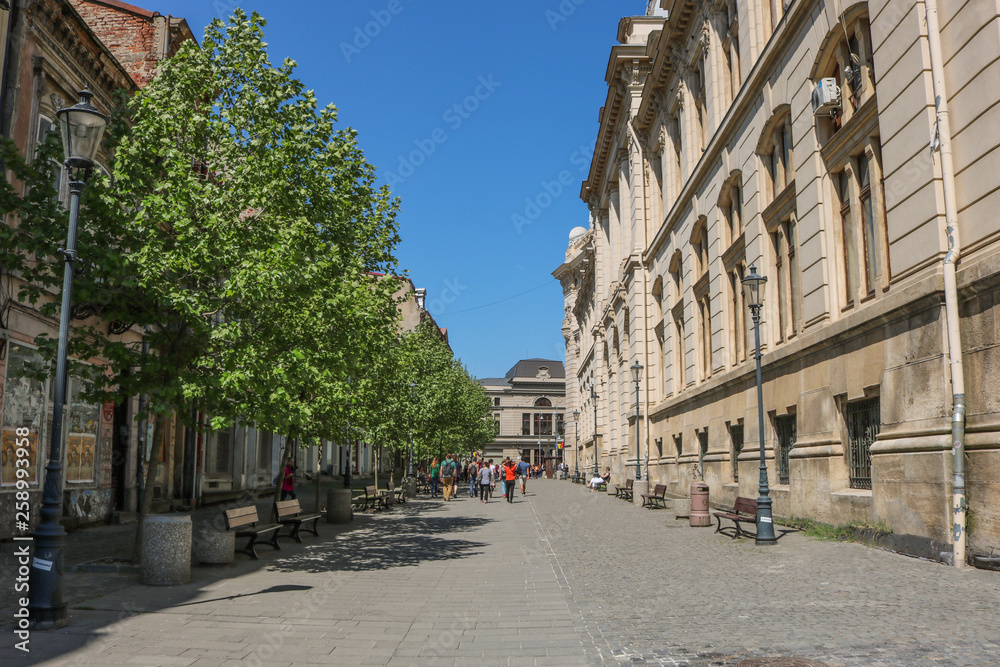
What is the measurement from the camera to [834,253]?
16.0 m

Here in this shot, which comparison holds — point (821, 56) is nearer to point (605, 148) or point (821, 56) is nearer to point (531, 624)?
point (531, 624)

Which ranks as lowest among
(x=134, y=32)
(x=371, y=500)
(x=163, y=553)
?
(x=371, y=500)

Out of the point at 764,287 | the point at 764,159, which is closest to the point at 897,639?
the point at 764,287

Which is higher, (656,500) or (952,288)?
(952,288)

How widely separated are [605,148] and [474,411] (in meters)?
22.2

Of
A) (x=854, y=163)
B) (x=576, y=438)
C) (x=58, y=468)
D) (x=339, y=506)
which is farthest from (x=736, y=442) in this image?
(x=576, y=438)

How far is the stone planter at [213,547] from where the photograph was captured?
12.0 metres

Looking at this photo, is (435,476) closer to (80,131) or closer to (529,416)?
(80,131)

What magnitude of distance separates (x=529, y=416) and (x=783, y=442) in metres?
113

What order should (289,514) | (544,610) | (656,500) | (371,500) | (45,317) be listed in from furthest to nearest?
(656,500), (371,500), (45,317), (289,514), (544,610)

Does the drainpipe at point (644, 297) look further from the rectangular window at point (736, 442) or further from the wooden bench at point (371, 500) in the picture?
the wooden bench at point (371, 500)

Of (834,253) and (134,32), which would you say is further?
(134,32)

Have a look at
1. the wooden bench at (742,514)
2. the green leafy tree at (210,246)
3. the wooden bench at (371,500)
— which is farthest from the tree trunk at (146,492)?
the wooden bench at (371,500)

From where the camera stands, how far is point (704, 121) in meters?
28.6
